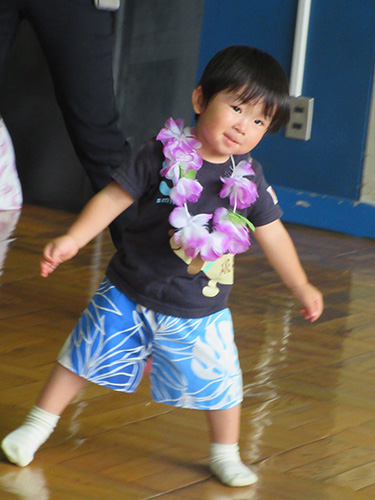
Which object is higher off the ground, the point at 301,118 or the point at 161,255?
the point at 161,255

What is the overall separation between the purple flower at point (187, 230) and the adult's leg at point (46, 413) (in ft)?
0.93

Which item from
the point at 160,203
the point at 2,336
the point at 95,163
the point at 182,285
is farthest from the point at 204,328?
the point at 95,163

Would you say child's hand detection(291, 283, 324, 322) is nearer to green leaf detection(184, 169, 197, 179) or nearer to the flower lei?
the flower lei

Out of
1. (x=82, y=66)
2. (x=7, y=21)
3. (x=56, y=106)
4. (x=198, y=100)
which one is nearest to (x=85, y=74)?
(x=82, y=66)

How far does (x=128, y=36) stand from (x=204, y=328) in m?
2.11

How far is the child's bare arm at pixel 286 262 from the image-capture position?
1469mm

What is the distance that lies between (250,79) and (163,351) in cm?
44

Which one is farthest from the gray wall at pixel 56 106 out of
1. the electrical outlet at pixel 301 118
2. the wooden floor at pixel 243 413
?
the wooden floor at pixel 243 413

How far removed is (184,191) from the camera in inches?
52.7

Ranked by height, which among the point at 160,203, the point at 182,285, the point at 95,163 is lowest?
the point at 95,163

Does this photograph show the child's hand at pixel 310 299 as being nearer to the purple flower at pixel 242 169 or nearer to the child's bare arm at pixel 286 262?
the child's bare arm at pixel 286 262

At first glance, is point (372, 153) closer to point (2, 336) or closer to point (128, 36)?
point (128, 36)

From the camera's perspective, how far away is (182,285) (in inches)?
54.2

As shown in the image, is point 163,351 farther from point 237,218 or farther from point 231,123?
point 231,123
